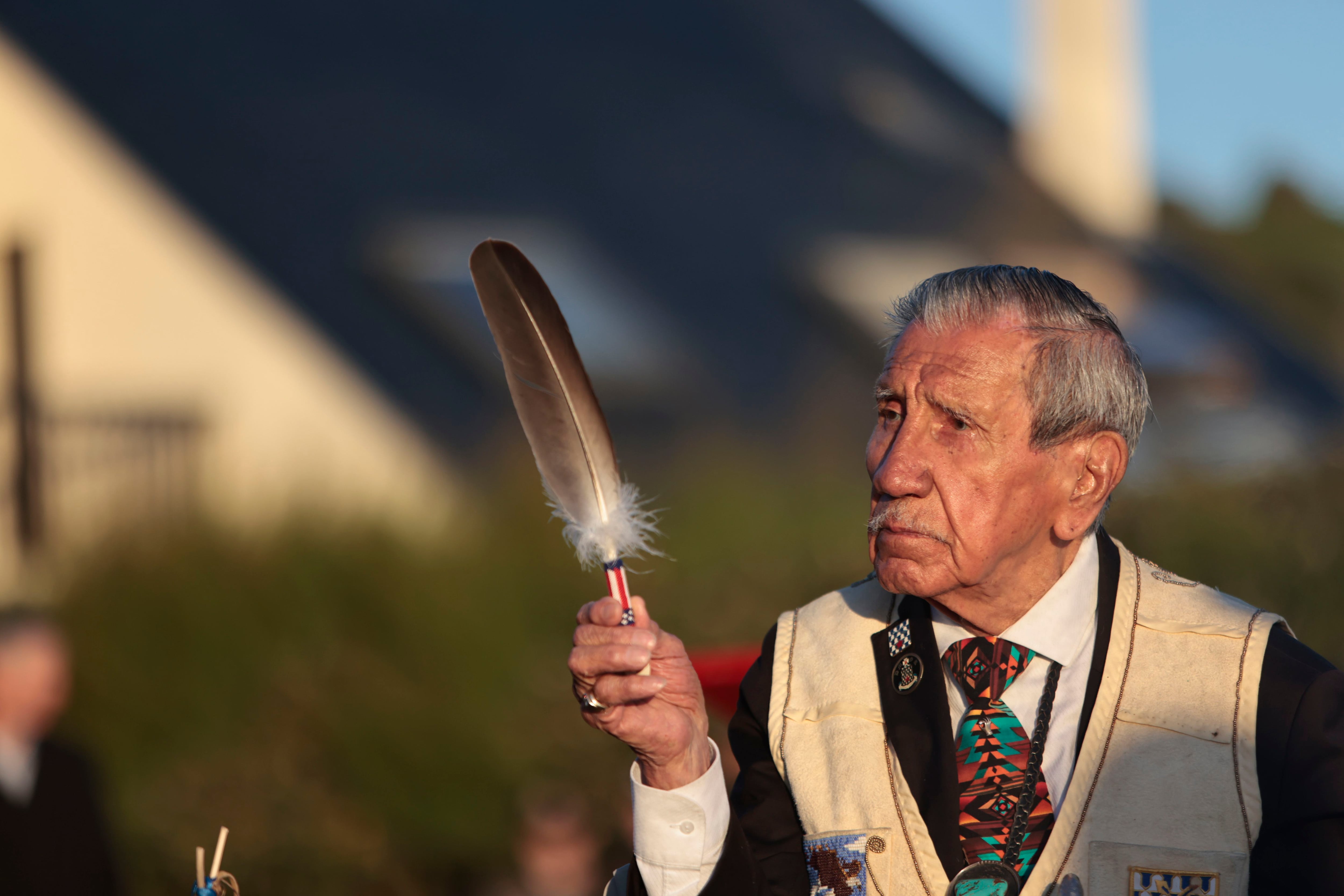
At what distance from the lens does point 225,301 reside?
38.7ft

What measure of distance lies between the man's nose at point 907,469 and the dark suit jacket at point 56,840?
449 centimetres

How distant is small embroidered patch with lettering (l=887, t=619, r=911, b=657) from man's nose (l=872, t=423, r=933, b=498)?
0.32 m

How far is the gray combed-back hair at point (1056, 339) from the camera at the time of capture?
8.63 ft

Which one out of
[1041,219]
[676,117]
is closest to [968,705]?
[676,117]

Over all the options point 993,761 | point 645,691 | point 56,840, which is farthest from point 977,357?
point 56,840

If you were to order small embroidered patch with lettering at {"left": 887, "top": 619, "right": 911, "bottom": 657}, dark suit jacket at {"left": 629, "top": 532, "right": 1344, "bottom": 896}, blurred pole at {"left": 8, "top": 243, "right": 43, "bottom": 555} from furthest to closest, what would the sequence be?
blurred pole at {"left": 8, "top": 243, "right": 43, "bottom": 555} < small embroidered patch with lettering at {"left": 887, "top": 619, "right": 911, "bottom": 657} < dark suit jacket at {"left": 629, "top": 532, "right": 1344, "bottom": 896}

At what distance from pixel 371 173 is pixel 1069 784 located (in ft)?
40.0

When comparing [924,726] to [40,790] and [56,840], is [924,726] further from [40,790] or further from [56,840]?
[40,790]

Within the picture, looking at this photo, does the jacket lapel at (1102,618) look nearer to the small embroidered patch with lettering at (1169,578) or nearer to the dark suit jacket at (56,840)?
the small embroidered patch with lettering at (1169,578)

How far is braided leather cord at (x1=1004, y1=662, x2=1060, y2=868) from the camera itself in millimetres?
2611

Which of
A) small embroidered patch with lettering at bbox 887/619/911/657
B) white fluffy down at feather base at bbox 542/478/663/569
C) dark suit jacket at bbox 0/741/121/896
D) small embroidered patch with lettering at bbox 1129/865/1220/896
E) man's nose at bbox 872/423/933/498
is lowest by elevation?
small embroidered patch with lettering at bbox 1129/865/1220/896

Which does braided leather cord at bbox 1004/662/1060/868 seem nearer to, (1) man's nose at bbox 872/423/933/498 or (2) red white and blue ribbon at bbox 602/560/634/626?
(1) man's nose at bbox 872/423/933/498

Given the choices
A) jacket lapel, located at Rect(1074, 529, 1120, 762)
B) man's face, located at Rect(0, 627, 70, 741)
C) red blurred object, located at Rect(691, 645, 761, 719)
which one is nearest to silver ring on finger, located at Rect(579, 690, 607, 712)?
jacket lapel, located at Rect(1074, 529, 1120, 762)

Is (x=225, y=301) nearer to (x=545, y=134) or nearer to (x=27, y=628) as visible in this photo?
(x=545, y=134)
